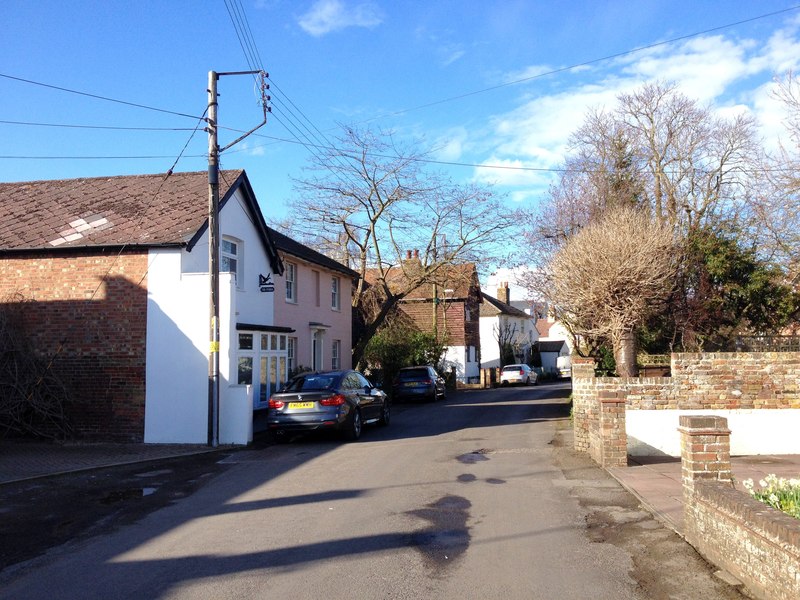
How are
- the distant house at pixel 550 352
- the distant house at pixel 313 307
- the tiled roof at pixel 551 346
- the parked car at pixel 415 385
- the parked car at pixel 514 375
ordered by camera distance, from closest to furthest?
the distant house at pixel 313 307
the parked car at pixel 415 385
the parked car at pixel 514 375
the distant house at pixel 550 352
the tiled roof at pixel 551 346

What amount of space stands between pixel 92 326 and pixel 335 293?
13.5 m

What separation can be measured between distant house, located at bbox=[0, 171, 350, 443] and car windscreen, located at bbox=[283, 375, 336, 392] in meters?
1.10

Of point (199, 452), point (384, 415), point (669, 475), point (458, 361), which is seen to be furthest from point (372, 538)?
point (458, 361)

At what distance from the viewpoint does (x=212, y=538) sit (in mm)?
7188

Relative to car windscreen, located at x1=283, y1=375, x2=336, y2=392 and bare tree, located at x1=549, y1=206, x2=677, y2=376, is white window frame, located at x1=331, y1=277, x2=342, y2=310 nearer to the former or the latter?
car windscreen, located at x1=283, y1=375, x2=336, y2=392

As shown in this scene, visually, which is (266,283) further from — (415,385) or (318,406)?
(415,385)

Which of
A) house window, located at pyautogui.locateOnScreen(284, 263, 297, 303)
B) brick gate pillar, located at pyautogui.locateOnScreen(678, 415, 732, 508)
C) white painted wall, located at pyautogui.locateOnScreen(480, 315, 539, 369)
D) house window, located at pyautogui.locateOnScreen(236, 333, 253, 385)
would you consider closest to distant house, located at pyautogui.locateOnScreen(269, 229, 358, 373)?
house window, located at pyautogui.locateOnScreen(284, 263, 297, 303)

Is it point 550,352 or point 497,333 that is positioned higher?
point 497,333

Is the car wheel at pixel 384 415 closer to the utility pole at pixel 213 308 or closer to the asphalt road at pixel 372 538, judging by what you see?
the utility pole at pixel 213 308

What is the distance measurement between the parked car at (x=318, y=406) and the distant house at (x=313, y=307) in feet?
22.5

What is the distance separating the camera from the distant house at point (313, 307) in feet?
77.7

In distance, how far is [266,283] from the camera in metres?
20.4

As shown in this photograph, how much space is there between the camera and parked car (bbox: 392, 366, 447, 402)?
1148 inches

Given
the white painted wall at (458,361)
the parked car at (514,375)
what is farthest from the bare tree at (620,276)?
the parked car at (514,375)
